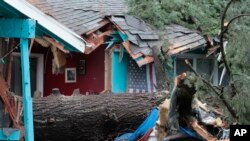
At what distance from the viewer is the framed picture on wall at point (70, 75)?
13.0 metres

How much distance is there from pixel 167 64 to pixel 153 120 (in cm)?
365

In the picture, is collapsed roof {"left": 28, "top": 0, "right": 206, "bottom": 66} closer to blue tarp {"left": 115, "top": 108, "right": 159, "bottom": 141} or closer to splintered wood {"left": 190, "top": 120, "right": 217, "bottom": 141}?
blue tarp {"left": 115, "top": 108, "right": 159, "bottom": 141}

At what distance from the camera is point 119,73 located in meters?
12.3

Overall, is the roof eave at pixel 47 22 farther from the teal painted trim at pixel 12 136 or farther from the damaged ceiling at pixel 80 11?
the damaged ceiling at pixel 80 11

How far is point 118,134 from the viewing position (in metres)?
9.48

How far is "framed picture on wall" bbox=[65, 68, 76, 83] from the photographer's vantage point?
12989 mm

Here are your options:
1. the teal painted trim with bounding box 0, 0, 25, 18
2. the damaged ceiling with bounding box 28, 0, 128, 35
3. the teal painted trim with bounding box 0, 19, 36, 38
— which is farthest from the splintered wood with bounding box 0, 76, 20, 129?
the damaged ceiling with bounding box 28, 0, 128, 35

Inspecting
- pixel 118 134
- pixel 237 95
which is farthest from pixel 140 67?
pixel 237 95

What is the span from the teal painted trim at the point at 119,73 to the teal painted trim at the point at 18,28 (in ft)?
17.2

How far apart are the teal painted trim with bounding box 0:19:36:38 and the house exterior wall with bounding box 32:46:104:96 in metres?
5.40

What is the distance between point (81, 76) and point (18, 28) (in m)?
5.95

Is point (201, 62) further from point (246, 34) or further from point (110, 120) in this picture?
point (246, 34)

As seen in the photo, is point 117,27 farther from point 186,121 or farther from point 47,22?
point 186,121

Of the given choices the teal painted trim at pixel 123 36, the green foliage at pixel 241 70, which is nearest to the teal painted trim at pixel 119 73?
the teal painted trim at pixel 123 36
